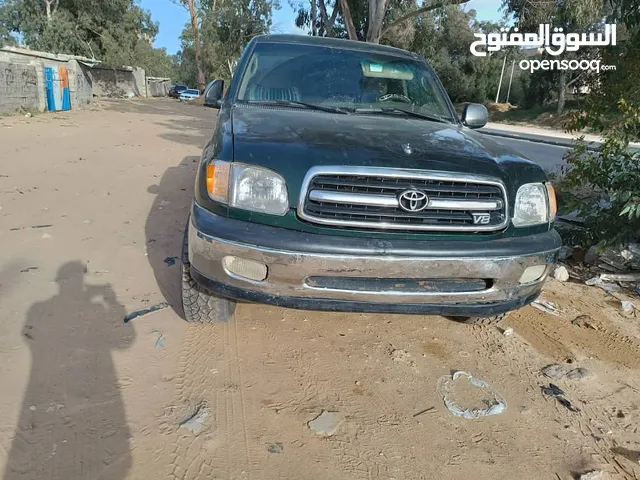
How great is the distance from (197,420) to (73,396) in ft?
2.09

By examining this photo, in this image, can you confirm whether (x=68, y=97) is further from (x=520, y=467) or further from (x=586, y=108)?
(x=520, y=467)

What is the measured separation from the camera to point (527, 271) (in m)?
2.54

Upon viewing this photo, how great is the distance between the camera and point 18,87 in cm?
1745

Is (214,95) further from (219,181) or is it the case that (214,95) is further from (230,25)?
(230,25)

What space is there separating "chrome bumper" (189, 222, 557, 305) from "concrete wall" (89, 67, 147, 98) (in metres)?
38.4

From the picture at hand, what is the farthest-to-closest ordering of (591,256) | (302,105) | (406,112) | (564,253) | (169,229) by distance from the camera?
1. (169,229)
2. (564,253)
3. (591,256)
4. (406,112)
5. (302,105)

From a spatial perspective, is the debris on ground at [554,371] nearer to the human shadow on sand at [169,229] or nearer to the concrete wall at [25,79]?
the human shadow on sand at [169,229]

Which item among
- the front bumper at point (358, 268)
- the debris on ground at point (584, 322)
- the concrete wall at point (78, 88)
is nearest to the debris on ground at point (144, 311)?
the front bumper at point (358, 268)

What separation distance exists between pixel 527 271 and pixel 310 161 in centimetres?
130

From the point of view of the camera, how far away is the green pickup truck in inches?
90.7

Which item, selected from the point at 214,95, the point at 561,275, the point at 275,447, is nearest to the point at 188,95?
the point at 214,95

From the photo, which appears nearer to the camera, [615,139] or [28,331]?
[28,331]

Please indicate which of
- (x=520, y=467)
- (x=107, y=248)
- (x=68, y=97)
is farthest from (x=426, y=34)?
(x=520, y=467)

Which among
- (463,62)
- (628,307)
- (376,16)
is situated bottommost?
(628,307)
